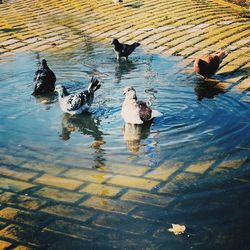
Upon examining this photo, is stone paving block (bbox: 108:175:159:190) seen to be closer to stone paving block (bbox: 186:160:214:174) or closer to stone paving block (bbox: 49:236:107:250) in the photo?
stone paving block (bbox: 186:160:214:174)

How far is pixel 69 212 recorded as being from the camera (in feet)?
17.0

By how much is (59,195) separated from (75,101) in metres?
2.74

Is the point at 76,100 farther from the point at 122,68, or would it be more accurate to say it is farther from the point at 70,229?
the point at 70,229

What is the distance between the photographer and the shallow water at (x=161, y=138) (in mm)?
4992

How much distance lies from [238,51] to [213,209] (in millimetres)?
7182

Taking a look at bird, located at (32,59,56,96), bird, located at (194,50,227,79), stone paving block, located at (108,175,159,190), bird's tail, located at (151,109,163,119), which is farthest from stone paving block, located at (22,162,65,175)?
bird, located at (194,50,227,79)

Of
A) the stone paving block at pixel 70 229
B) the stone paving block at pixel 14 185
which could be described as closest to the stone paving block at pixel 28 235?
the stone paving block at pixel 70 229

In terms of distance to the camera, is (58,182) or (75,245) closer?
(75,245)

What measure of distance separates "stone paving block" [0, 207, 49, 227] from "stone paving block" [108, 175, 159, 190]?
1110 mm

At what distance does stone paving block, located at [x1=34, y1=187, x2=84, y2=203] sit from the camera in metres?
5.45

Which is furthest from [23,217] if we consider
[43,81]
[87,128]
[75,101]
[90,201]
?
[43,81]

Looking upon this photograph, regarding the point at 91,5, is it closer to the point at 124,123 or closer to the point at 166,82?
the point at 166,82

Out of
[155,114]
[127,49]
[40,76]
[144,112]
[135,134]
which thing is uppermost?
[127,49]

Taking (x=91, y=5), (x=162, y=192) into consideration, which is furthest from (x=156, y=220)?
Result: (x=91, y=5)
